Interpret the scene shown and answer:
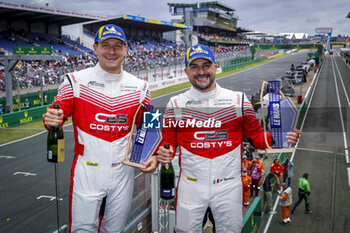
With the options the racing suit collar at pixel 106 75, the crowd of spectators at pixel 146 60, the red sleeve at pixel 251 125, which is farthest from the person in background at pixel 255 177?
the crowd of spectators at pixel 146 60

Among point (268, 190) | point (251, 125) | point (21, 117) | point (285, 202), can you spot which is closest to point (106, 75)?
point (251, 125)

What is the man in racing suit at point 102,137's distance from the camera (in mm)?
2842

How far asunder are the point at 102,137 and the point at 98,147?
0.32 ft

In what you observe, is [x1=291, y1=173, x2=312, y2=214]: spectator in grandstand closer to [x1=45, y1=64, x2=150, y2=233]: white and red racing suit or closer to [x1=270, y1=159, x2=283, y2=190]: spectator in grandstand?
[x1=270, y1=159, x2=283, y2=190]: spectator in grandstand

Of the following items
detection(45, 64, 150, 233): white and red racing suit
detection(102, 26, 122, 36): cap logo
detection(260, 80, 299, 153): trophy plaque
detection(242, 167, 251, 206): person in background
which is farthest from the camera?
detection(242, 167, 251, 206): person in background

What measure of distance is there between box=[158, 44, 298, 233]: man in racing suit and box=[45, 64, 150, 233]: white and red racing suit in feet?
1.41

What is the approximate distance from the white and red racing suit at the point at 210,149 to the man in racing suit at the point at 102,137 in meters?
0.34

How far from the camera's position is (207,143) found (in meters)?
2.87

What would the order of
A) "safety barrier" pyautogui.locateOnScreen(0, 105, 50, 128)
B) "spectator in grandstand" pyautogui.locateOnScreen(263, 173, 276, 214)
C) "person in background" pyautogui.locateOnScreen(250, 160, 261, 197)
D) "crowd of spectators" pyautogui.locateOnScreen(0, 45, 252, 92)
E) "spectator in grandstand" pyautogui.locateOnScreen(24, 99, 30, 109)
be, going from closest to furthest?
"spectator in grandstand" pyautogui.locateOnScreen(263, 173, 276, 214), "person in background" pyautogui.locateOnScreen(250, 160, 261, 197), "safety barrier" pyautogui.locateOnScreen(0, 105, 50, 128), "spectator in grandstand" pyautogui.locateOnScreen(24, 99, 30, 109), "crowd of spectators" pyautogui.locateOnScreen(0, 45, 252, 92)

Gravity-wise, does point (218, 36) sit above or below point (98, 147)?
above

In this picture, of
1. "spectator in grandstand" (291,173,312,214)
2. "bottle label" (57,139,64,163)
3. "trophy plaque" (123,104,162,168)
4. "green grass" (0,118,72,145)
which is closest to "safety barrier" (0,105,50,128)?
A: "green grass" (0,118,72,145)

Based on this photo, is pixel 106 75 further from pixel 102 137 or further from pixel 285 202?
pixel 285 202

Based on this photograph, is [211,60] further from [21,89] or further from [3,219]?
[21,89]

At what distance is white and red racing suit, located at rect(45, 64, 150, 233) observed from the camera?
284cm
